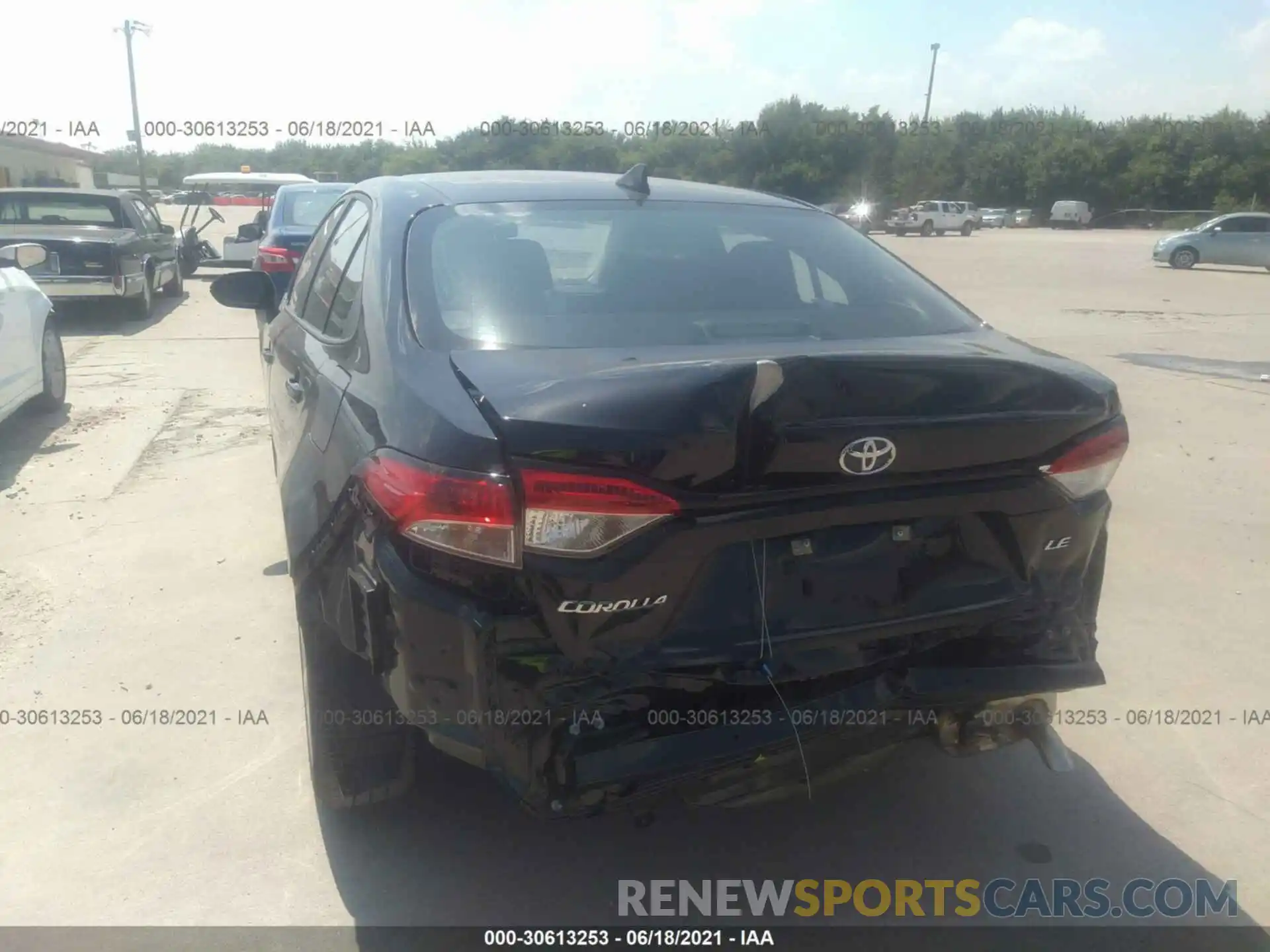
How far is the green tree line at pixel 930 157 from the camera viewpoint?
138 feet

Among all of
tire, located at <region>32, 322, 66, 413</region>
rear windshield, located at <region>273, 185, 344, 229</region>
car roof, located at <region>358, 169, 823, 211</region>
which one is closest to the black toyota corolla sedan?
car roof, located at <region>358, 169, 823, 211</region>

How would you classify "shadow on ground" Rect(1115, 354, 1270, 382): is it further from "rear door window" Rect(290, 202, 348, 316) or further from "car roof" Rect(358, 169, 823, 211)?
"rear door window" Rect(290, 202, 348, 316)

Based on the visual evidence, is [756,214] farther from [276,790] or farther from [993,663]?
[276,790]

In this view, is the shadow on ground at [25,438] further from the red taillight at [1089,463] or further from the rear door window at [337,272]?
the red taillight at [1089,463]

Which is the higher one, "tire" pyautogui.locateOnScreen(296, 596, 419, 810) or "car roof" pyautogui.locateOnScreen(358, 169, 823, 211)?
"car roof" pyautogui.locateOnScreen(358, 169, 823, 211)

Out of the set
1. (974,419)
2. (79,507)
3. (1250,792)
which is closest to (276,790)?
(974,419)

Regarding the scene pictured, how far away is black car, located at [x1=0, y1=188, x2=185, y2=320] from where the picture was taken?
1221cm

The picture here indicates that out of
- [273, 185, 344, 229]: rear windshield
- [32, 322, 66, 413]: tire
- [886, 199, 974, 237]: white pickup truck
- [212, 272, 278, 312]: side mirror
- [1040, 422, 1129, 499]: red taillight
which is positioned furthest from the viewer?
[886, 199, 974, 237]: white pickup truck

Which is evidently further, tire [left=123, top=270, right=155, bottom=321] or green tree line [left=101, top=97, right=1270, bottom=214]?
green tree line [left=101, top=97, right=1270, bottom=214]

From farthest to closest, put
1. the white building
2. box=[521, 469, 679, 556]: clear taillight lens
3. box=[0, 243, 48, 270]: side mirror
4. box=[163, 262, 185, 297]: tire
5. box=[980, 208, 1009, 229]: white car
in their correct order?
box=[980, 208, 1009, 229]: white car, the white building, box=[163, 262, 185, 297]: tire, box=[0, 243, 48, 270]: side mirror, box=[521, 469, 679, 556]: clear taillight lens

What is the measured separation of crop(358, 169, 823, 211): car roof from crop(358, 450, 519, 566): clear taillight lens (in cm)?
133

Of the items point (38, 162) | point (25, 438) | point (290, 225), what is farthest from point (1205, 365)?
point (38, 162)

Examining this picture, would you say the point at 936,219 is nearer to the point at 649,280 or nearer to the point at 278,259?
the point at 278,259

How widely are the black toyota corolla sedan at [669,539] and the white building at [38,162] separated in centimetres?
3818
